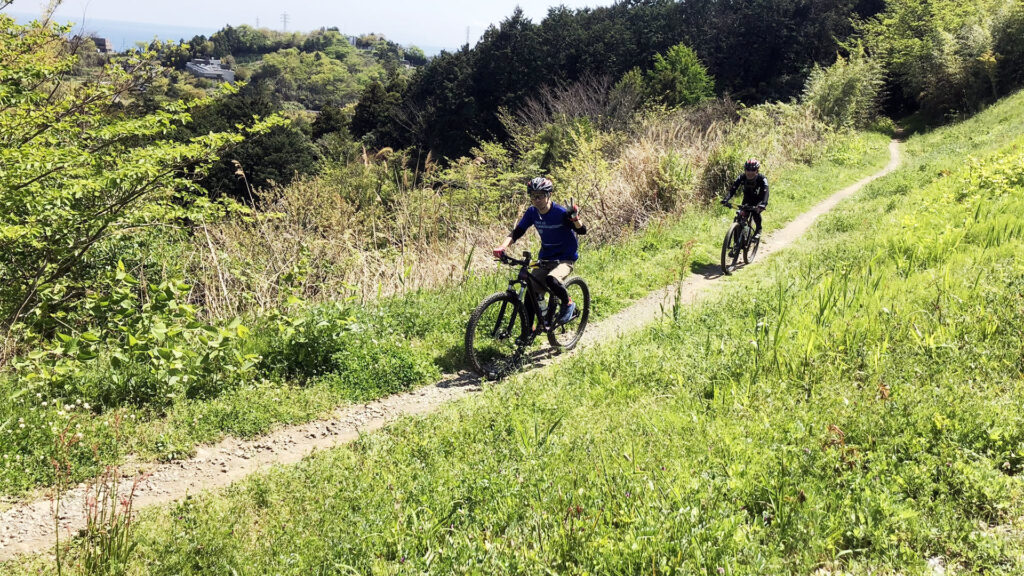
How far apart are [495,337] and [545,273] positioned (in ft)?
3.18

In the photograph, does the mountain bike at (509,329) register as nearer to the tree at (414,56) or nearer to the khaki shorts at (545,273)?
the khaki shorts at (545,273)

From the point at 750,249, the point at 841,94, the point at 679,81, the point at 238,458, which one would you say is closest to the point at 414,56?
the point at 679,81

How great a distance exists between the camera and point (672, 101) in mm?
38375

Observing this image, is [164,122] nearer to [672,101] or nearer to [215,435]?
[215,435]

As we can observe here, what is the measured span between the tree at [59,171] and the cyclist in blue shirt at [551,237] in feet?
15.2

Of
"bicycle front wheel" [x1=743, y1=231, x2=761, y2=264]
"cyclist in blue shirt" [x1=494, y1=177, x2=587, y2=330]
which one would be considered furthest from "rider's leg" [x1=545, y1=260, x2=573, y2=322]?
"bicycle front wheel" [x1=743, y1=231, x2=761, y2=264]

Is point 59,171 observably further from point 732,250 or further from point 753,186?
point 753,186

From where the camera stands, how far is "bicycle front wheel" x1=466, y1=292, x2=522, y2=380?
619 cm

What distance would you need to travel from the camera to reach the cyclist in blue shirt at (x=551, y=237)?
6367 mm

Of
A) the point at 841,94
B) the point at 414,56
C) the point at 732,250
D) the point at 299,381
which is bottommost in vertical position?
the point at 732,250

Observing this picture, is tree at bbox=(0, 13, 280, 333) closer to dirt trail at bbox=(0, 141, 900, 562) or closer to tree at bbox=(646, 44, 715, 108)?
dirt trail at bbox=(0, 141, 900, 562)

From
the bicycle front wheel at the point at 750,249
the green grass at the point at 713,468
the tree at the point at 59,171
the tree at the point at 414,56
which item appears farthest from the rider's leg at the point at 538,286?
the tree at the point at 414,56

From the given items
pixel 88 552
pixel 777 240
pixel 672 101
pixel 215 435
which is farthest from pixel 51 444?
pixel 672 101

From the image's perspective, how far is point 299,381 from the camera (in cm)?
591
